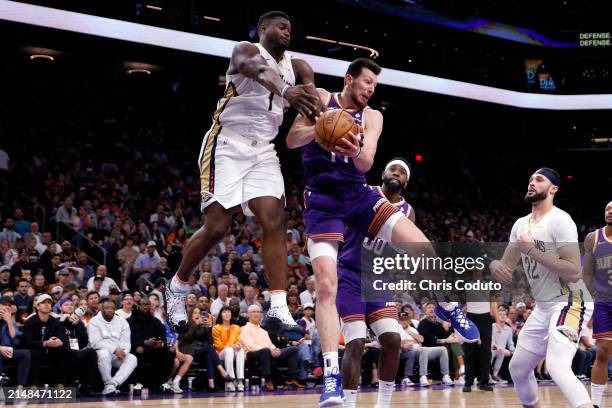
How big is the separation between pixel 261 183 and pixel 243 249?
466 inches

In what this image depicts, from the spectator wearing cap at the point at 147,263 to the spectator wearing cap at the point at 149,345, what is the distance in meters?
2.36

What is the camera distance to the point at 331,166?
262 inches

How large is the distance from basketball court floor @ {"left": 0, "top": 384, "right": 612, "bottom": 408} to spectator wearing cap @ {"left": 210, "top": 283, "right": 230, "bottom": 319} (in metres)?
1.57

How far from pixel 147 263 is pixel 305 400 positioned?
5.35 m

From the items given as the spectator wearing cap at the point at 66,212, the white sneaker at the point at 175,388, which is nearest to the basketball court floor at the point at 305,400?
the white sneaker at the point at 175,388

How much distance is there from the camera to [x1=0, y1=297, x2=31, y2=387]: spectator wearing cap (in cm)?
1168

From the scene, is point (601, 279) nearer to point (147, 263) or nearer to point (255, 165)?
point (255, 165)

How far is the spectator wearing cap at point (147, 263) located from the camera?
616 inches

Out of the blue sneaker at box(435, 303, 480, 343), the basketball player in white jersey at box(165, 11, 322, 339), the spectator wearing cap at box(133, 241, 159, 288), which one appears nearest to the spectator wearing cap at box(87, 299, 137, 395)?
the spectator wearing cap at box(133, 241, 159, 288)

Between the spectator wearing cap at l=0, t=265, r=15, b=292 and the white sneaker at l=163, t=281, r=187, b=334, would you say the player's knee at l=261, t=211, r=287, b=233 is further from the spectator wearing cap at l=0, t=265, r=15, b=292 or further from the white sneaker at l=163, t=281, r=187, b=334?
the spectator wearing cap at l=0, t=265, r=15, b=292

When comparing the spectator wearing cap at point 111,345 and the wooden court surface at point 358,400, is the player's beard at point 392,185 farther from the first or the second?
the spectator wearing cap at point 111,345

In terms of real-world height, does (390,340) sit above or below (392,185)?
below

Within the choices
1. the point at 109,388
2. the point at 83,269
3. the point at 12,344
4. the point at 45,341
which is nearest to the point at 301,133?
the point at 45,341

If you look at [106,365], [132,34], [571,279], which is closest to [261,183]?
[571,279]
